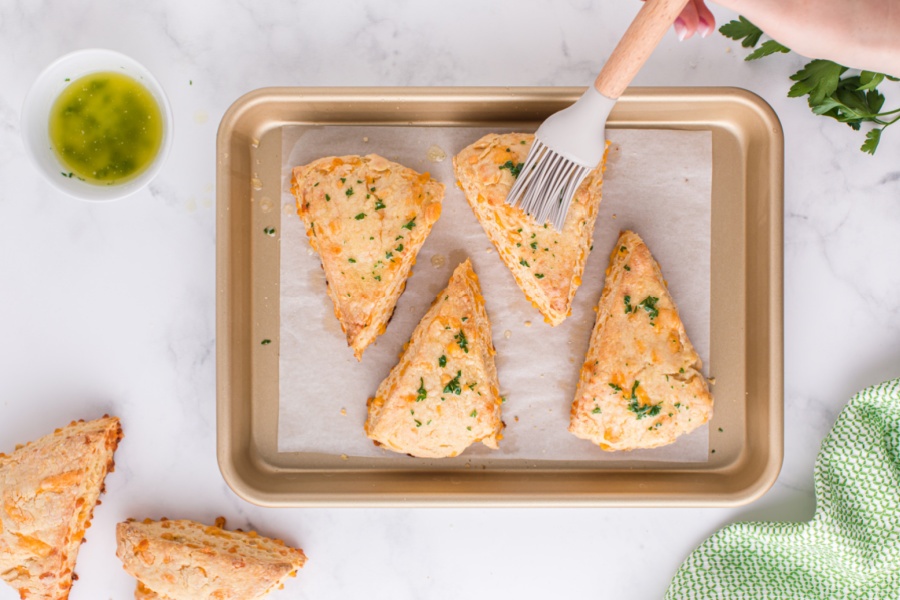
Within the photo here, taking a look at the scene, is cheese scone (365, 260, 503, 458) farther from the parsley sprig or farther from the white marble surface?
the parsley sprig

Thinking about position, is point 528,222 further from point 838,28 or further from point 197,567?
point 197,567

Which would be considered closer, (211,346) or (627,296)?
(627,296)

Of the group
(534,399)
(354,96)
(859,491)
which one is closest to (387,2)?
(354,96)

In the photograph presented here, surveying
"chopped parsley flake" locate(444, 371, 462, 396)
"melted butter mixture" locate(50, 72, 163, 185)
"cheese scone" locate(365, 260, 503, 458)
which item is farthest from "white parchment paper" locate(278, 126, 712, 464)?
"melted butter mixture" locate(50, 72, 163, 185)

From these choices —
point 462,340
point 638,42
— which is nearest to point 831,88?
point 638,42

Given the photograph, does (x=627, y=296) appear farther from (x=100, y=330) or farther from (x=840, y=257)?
(x=100, y=330)
